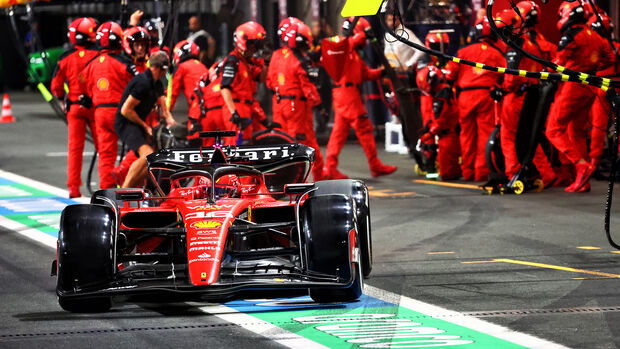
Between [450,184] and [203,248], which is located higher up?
[203,248]

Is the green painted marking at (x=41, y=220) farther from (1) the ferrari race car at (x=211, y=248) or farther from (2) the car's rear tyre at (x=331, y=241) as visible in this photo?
(2) the car's rear tyre at (x=331, y=241)

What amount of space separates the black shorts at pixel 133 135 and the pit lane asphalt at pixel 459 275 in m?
1.97

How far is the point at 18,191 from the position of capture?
52.4 ft

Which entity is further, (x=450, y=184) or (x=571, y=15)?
(x=450, y=184)

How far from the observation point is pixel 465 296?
27.0 feet

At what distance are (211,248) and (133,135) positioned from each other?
6.22m

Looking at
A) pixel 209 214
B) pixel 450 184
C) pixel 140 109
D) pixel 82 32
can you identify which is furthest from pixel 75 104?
pixel 209 214

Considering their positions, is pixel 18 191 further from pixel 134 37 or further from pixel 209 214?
pixel 209 214

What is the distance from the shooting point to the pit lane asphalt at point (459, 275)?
7152 millimetres

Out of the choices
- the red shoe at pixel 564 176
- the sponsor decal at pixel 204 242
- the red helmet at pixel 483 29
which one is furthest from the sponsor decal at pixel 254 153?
the red shoe at pixel 564 176

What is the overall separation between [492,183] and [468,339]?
8074 millimetres

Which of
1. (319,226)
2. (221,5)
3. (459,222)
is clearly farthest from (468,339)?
(221,5)

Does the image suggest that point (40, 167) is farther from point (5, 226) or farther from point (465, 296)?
point (465, 296)

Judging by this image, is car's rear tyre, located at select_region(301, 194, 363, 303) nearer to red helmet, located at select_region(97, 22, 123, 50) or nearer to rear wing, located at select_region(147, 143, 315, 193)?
rear wing, located at select_region(147, 143, 315, 193)
